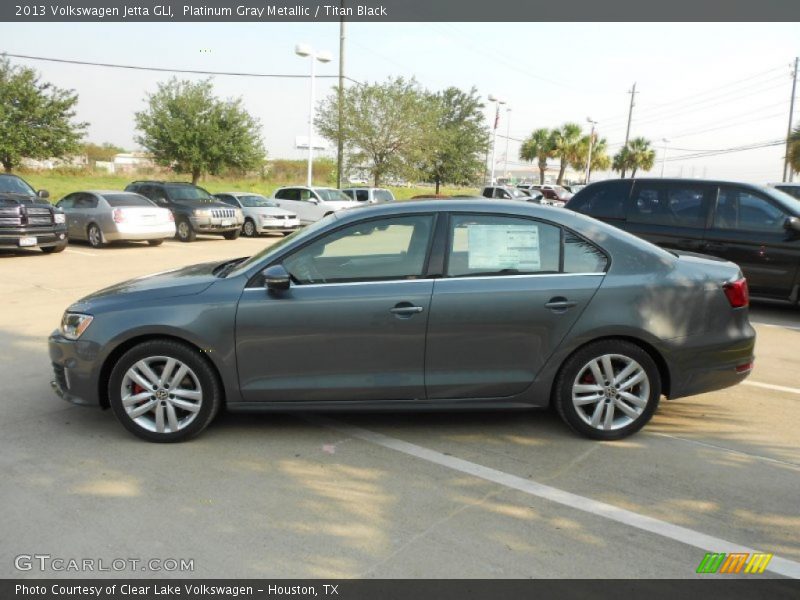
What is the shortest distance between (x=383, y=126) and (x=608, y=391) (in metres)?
32.1

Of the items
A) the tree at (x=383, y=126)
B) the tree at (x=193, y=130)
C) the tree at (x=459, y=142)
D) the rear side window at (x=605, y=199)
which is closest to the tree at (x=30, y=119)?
the tree at (x=193, y=130)

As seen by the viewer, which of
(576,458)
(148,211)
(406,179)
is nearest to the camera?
(576,458)

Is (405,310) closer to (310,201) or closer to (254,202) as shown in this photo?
(254,202)

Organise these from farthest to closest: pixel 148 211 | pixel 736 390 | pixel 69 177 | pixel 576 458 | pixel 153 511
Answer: pixel 69 177
pixel 148 211
pixel 736 390
pixel 576 458
pixel 153 511

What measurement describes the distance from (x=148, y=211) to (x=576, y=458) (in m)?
14.9

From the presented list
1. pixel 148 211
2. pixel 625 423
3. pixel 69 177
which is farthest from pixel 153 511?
pixel 69 177

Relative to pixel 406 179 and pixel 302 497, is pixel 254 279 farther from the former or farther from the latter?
pixel 406 179

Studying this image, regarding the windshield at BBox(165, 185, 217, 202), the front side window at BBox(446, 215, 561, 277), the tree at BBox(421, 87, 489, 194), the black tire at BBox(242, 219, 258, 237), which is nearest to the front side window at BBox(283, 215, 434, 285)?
the front side window at BBox(446, 215, 561, 277)

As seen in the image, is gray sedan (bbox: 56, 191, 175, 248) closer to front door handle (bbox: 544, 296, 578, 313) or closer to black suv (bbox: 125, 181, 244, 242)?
black suv (bbox: 125, 181, 244, 242)

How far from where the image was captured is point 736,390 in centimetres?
557

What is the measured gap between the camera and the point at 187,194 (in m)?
19.5

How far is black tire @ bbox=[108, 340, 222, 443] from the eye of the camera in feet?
13.7

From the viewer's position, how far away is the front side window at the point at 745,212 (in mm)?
8508

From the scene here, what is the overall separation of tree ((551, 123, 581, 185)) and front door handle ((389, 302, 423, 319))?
183 feet
